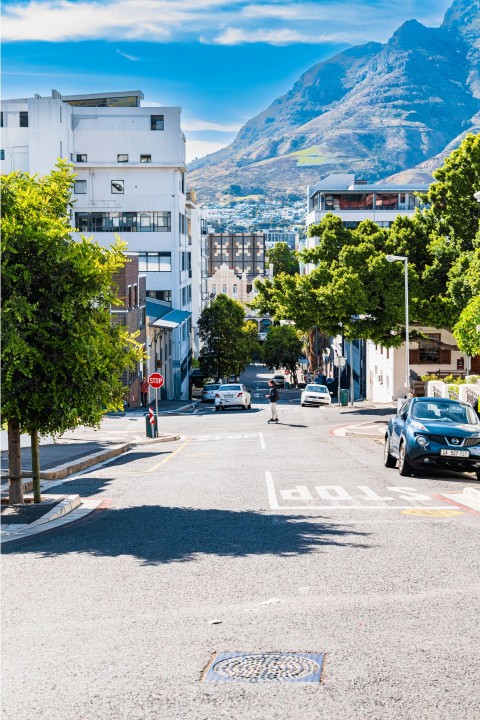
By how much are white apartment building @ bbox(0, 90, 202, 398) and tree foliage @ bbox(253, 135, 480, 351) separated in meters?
40.4

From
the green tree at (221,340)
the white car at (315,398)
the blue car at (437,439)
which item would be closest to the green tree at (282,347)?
the green tree at (221,340)

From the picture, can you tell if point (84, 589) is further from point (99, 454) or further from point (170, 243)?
point (170, 243)

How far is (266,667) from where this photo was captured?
7.10 m

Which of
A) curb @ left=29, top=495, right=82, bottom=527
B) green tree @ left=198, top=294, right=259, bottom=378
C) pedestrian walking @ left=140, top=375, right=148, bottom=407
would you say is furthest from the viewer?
green tree @ left=198, top=294, right=259, bottom=378

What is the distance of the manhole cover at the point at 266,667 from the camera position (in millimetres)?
6863

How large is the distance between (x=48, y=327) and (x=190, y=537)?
408cm

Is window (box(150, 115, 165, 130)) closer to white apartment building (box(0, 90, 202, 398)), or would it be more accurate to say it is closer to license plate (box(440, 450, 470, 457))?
white apartment building (box(0, 90, 202, 398))

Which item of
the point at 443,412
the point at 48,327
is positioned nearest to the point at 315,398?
the point at 443,412

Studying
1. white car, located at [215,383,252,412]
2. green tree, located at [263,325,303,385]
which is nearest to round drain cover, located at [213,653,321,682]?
white car, located at [215,383,252,412]

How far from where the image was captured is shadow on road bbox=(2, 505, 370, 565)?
38.7ft

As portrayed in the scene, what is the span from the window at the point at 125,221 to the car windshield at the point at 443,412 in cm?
7222

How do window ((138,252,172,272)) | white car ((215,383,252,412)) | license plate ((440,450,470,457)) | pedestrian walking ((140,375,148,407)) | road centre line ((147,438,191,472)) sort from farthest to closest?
window ((138,252,172,272))
pedestrian walking ((140,375,148,407))
white car ((215,383,252,412))
road centre line ((147,438,191,472))
license plate ((440,450,470,457))

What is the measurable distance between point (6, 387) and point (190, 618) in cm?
698

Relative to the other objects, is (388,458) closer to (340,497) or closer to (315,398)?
(340,497)
